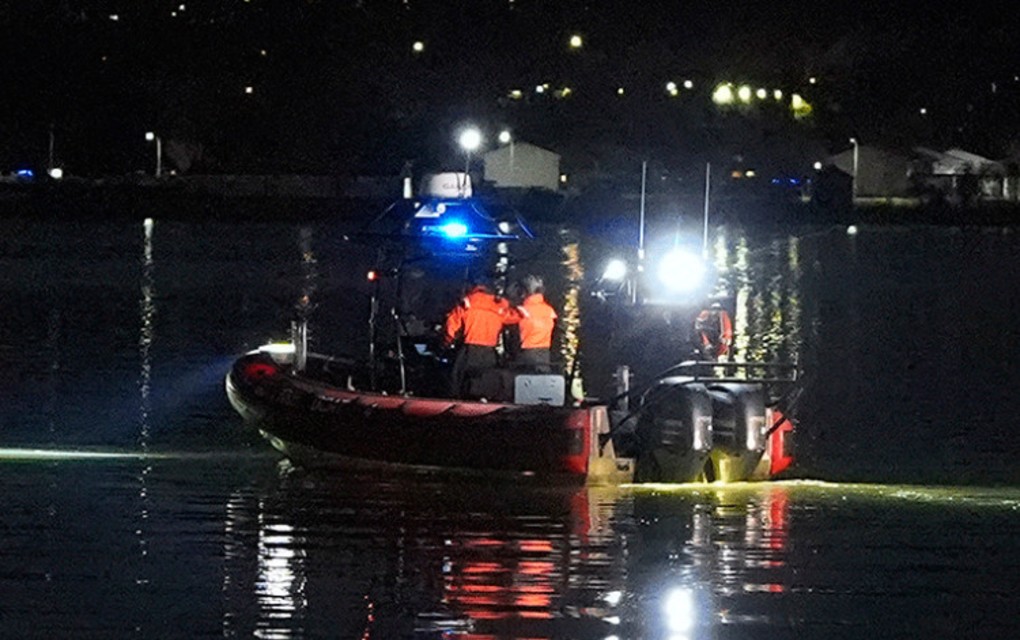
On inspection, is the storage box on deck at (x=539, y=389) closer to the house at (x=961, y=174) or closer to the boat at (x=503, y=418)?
the boat at (x=503, y=418)

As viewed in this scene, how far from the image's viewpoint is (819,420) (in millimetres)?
31031

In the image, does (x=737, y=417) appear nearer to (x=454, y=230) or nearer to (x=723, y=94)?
(x=454, y=230)

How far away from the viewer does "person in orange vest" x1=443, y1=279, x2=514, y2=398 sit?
74.8 ft

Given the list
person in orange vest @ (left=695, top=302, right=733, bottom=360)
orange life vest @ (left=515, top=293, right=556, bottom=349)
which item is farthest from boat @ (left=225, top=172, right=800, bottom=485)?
person in orange vest @ (left=695, top=302, right=733, bottom=360)

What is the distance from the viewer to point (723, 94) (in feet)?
462

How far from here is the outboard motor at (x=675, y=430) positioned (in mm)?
21938

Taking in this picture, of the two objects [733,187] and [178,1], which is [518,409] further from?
[178,1]

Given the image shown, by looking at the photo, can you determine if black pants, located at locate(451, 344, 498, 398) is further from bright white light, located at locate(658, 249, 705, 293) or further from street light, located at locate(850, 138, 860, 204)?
street light, located at locate(850, 138, 860, 204)

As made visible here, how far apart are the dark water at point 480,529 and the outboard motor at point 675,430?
0.28 m

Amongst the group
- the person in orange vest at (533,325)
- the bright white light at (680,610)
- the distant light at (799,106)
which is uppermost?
the distant light at (799,106)

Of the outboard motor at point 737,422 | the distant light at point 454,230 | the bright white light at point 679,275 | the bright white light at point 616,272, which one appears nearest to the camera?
the outboard motor at point 737,422

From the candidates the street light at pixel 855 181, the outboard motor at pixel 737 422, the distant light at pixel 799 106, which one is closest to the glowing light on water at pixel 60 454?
the outboard motor at pixel 737 422

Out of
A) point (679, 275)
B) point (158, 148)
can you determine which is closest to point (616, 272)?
point (679, 275)

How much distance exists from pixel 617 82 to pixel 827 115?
40.1 ft
